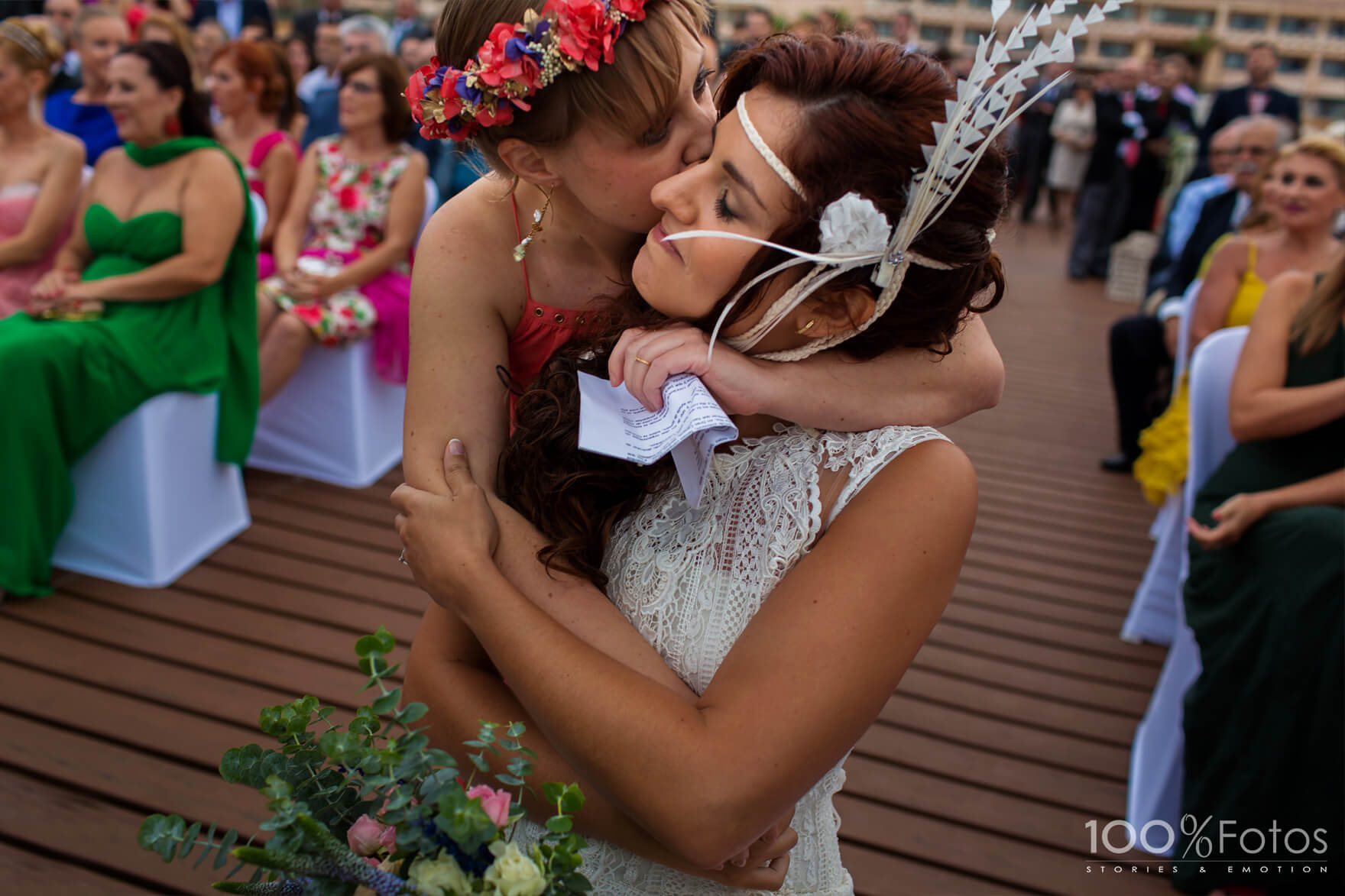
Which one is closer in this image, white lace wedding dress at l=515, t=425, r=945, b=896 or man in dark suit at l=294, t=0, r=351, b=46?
white lace wedding dress at l=515, t=425, r=945, b=896

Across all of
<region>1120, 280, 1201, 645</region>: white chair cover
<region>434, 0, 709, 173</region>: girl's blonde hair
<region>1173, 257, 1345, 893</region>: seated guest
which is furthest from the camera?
<region>1120, 280, 1201, 645</region>: white chair cover

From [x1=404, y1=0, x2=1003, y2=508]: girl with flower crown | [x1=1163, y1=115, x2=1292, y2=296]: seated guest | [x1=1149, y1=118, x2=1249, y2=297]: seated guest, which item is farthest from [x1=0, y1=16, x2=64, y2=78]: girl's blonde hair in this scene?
[x1=1149, y1=118, x2=1249, y2=297]: seated guest

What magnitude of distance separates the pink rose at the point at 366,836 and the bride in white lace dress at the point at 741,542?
20 cm

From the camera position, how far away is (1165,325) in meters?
5.07

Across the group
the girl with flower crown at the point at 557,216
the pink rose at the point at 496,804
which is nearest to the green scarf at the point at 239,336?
the girl with flower crown at the point at 557,216

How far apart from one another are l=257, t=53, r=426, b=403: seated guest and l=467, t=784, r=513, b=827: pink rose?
3.64 metres

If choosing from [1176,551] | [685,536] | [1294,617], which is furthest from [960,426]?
[685,536]

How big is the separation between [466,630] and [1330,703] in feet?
6.68

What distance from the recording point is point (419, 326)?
1.36 metres

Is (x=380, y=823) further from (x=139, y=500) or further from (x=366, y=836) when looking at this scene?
(x=139, y=500)

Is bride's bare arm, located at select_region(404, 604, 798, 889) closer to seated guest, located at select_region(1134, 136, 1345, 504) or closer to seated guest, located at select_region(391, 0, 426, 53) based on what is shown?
seated guest, located at select_region(1134, 136, 1345, 504)

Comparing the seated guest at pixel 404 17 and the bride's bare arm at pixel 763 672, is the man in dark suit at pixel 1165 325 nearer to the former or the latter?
the bride's bare arm at pixel 763 672

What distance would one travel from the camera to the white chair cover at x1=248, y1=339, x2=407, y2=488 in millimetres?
4316

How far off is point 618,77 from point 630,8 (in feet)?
0.27
